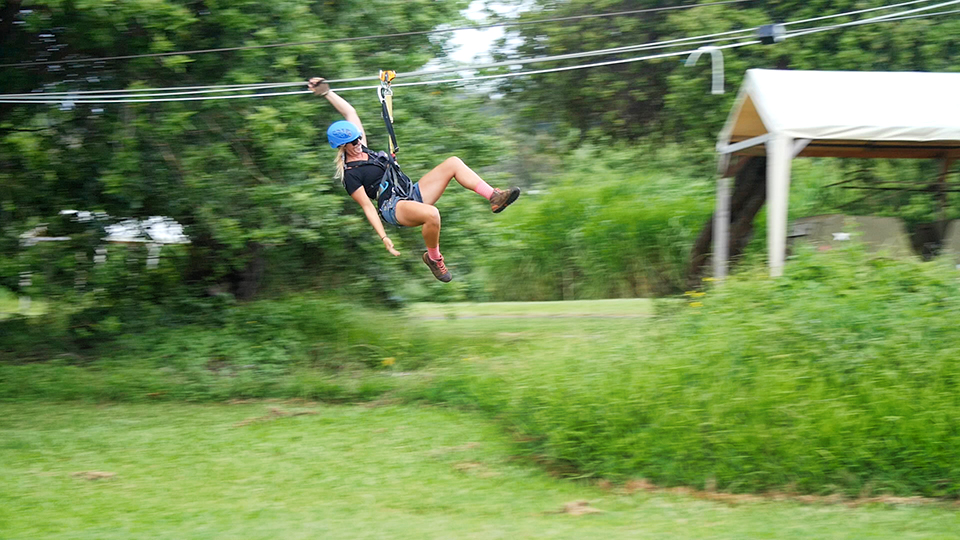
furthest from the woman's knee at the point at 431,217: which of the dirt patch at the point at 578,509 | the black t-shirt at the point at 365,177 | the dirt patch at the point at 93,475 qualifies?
the dirt patch at the point at 93,475

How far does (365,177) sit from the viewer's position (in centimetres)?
697

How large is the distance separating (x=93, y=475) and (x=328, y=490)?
1885 millimetres

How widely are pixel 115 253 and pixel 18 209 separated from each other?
1.14 meters

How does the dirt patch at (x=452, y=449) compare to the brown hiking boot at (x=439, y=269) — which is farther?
the dirt patch at (x=452, y=449)

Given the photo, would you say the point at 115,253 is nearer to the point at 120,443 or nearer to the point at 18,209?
the point at 18,209

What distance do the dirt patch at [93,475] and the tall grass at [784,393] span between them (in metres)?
3.17

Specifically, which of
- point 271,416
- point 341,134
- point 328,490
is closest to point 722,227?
point 271,416

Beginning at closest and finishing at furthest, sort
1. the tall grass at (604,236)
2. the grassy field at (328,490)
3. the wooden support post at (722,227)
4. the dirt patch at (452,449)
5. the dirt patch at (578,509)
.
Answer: the grassy field at (328,490)
the dirt patch at (578,509)
the dirt patch at (452,449)
the wooden support post at (722,227)
the tall grass at (604,236)

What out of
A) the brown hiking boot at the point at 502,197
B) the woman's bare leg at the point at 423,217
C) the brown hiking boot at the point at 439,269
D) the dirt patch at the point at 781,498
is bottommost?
the dirt patch at the point at 781,498

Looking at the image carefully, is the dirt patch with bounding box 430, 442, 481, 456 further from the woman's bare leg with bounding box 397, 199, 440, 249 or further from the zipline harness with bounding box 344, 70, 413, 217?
the zipline harness with bounding box 344, 70, 413, 217

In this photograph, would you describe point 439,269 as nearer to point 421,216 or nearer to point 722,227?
point 421,216

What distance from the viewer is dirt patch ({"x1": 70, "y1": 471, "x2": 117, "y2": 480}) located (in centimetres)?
704

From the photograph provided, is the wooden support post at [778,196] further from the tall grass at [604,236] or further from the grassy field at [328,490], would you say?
the tall grass at [604,236]

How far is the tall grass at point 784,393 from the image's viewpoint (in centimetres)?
618
